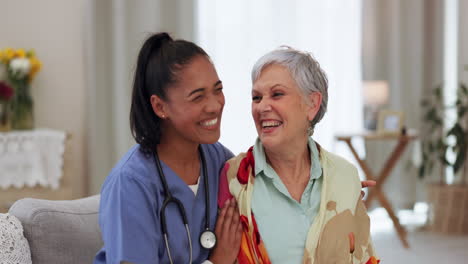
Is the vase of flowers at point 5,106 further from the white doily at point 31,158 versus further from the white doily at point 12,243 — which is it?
the white doily at point 12,243

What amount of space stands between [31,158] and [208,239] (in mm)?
2672

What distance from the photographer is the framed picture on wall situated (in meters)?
4.77

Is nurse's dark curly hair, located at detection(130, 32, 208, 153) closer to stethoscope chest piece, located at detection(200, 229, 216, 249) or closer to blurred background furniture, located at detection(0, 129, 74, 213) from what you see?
stethoscope chest piece, located at detection(200, 229, 216, 249)

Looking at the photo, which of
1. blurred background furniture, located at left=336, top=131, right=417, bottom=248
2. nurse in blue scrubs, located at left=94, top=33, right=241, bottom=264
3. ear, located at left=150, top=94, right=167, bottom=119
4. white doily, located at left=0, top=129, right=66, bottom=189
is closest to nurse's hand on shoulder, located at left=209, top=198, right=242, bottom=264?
nurse in blue scrubs, located at left=94, top=33, right=241, bottom=264

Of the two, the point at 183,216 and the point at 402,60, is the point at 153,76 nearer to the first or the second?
the point at 183,216

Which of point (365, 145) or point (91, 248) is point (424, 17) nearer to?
point (365, 145)

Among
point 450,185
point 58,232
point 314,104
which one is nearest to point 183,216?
point 58,232

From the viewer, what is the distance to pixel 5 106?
4.33 meters

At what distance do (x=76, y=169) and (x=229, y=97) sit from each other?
149 cm

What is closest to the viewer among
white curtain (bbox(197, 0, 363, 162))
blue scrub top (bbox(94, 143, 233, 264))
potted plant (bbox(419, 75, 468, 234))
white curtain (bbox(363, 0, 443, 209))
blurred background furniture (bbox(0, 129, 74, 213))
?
blue scrub top (bbox(94, 143, 233, 264))

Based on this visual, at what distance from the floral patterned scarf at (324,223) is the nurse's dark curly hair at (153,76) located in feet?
0.98

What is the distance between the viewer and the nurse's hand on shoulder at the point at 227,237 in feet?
5.99

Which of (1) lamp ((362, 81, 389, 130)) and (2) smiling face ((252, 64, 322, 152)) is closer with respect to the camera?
(2) smiling face ((252, 64, 322, 152))

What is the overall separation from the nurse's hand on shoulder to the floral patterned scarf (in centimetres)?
3
